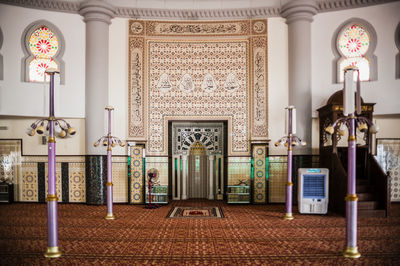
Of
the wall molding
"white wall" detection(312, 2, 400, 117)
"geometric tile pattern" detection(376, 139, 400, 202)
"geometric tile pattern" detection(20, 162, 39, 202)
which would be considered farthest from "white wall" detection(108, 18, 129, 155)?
"geometric tile pattern" detection(376, 139, 400, 202)

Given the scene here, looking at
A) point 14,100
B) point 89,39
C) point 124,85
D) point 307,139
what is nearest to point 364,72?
point 307,139

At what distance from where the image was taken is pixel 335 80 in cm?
771

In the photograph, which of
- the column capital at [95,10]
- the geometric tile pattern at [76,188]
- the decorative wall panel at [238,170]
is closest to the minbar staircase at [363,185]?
the decorative wall panel at [238,170]

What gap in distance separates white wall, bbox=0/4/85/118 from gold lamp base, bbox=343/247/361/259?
6.42 m

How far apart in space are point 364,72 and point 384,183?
2.86 meters

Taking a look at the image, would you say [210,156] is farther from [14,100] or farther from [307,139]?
[14,100]

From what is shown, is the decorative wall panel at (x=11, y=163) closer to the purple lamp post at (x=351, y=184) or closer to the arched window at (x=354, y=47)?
the purple lamp post at (x=351, y=184)

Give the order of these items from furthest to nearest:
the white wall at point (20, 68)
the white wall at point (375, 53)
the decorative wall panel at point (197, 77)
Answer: the decorative wall panel at point (197, 77), the white wall at point (20, 68), the white wall at point (375, 53)

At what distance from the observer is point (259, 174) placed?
25.6 ft

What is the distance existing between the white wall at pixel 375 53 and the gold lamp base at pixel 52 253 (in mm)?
6295

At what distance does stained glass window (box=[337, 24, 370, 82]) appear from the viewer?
7.62 metres

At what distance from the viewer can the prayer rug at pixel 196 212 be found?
6297 millimetres

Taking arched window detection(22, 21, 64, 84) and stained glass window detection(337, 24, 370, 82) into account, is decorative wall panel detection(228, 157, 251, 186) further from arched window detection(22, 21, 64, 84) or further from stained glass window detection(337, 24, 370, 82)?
arched window detection(22, 21, 64, 84)

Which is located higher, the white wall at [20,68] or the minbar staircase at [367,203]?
the white wall at [20,68]
